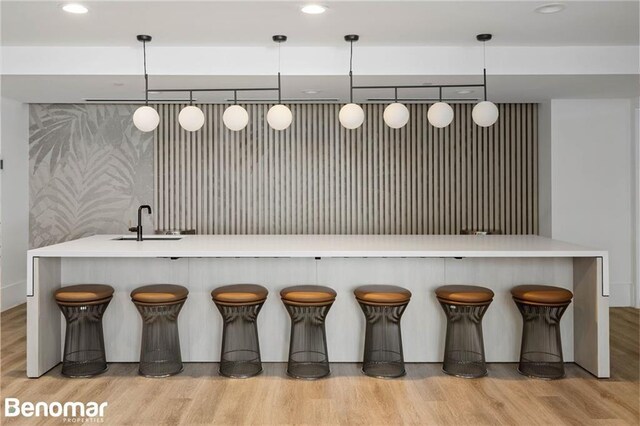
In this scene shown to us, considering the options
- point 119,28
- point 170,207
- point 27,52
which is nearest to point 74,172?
point 170,207

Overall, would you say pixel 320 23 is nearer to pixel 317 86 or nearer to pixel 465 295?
pixel 317 86

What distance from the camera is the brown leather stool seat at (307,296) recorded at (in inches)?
157

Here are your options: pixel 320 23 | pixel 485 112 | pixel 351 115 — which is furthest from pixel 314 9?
pixel 485 112

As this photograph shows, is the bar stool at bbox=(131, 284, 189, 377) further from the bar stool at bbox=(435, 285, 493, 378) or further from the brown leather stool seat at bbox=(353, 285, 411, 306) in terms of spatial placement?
the bar stool at bbox=(435, 285, 493, 378)

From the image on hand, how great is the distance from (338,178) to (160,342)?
3321mm

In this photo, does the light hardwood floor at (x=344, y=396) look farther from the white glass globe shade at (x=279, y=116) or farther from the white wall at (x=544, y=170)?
the white wall at (x=544, y=170)

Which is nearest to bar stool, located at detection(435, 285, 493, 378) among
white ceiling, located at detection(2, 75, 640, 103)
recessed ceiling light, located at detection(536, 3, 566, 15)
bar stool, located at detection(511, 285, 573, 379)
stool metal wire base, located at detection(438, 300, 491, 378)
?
stool metal wire base, located at detection(438, 300, 491, 378)

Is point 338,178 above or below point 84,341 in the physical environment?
above

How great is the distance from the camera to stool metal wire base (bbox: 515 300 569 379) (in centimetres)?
417

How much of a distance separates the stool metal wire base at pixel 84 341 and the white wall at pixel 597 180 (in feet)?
15.9

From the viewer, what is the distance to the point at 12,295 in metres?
6.53

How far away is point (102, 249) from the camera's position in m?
4.09

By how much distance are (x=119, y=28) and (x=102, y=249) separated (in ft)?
5.66

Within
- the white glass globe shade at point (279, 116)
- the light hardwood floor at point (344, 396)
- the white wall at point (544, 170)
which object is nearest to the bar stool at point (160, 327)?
the light hardwood floor at point (344, 396)
